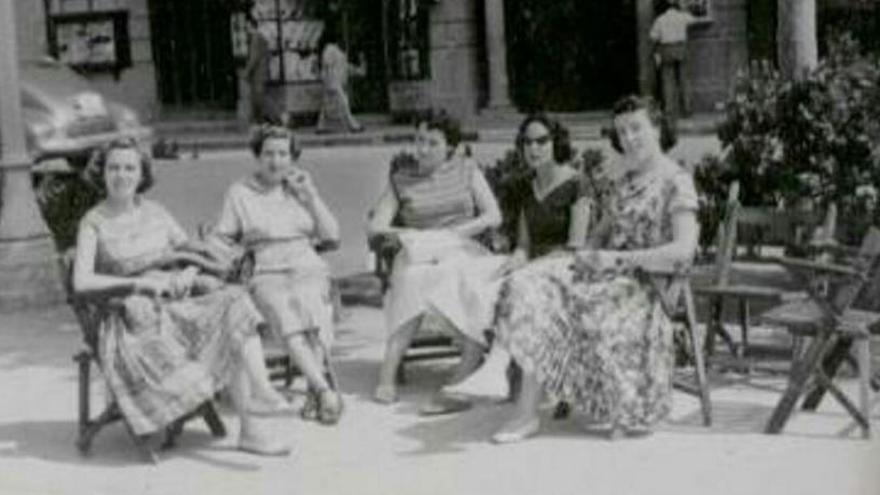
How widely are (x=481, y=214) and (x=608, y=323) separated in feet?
5.16

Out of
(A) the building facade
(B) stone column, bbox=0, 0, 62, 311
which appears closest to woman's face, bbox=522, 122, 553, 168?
(B) stone column, bbox=0, 0, 62, 311

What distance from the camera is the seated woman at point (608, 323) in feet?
23.8

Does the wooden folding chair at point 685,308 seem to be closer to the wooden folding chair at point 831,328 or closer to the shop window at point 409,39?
the wooden folding chair at point 831,328

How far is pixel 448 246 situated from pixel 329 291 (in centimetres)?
62

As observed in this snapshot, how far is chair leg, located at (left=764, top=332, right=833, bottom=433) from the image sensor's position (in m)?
7.00

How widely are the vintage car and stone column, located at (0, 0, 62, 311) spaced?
6.70 metres

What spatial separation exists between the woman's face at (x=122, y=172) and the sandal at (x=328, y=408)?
49.0 inches

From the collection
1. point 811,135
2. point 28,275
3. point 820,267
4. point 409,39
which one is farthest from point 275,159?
point 409,39

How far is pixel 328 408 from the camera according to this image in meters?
7.80

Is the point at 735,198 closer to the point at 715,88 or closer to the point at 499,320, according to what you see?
the point at 499,320

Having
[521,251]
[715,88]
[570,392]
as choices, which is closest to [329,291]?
[521,251]

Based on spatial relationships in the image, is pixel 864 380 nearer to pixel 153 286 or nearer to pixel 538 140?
pixel 538 140

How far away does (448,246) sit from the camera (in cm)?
843

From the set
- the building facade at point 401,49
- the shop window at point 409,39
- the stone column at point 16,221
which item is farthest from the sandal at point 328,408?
the shop window at point 409,39
